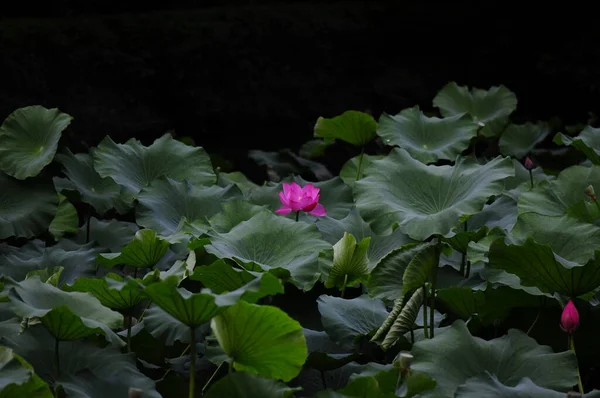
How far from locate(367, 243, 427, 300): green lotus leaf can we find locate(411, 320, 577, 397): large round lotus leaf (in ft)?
0.53

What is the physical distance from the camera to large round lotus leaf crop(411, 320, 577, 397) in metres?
1.12

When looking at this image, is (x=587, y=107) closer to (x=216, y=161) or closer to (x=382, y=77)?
(x=382, y=77)

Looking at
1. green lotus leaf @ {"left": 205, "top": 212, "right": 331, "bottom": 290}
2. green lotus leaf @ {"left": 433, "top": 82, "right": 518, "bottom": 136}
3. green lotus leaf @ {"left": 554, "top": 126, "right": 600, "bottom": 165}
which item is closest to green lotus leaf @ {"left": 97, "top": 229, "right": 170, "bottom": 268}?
green lotus leaf @ {"left": 205, "top": 212, "right": 331, "bottom": 290}

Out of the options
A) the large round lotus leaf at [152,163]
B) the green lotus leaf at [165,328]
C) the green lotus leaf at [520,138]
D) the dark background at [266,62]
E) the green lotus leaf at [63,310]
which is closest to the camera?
the green lotus leaf at [63,310]

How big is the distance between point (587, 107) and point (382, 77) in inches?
30.8

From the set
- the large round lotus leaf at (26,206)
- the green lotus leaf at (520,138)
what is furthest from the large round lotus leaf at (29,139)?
the green lotus leaf at (520,138)

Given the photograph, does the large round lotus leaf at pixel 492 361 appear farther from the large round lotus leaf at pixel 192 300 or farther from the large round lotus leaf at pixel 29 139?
the large round lotus leaf at pixel 29 139

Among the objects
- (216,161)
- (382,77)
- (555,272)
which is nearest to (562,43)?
(382,77)

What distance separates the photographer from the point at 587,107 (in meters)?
3.14

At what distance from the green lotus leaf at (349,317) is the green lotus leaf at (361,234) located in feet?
0.48

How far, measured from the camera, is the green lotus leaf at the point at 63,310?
3.53 ft

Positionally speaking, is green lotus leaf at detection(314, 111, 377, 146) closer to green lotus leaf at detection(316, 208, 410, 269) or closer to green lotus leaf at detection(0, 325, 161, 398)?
green lotus leaf at detection(316, 208, 410, 269)

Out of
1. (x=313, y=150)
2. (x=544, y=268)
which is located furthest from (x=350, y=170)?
(x=544, y=268)

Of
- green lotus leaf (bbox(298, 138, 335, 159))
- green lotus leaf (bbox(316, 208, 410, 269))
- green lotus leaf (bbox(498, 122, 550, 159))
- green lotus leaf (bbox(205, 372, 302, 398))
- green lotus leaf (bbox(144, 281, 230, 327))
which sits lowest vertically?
green lotus leaf (bbox(298, 138, 335, 159))
